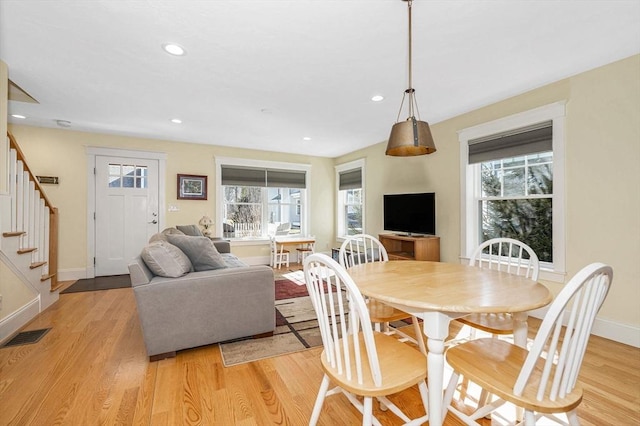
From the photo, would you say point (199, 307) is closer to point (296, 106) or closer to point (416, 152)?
point (416, 152)

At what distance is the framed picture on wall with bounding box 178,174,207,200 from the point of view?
17.1 ft

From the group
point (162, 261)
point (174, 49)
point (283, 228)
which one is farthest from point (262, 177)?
point (162, 261)

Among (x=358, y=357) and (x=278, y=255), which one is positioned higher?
(x=358, y=357)

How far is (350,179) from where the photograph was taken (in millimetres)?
6125

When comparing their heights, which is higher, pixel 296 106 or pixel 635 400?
pixel 296 106

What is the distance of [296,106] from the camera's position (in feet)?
11.4

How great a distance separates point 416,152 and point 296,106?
2.03m

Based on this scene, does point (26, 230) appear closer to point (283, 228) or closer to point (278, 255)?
point (278, 255)

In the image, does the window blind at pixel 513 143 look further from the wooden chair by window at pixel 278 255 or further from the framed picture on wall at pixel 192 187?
the framed picture on wall at pixel 192 187

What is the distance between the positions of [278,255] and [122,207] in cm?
287

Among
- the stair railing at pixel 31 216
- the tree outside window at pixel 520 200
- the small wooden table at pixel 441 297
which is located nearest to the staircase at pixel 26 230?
the stair railing at pixel 31 216

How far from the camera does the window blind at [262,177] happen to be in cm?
560

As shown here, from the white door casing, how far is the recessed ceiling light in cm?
319

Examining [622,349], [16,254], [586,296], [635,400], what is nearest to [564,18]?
[586,296]
